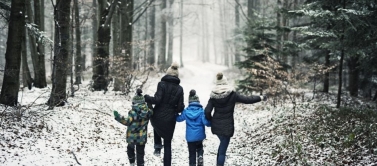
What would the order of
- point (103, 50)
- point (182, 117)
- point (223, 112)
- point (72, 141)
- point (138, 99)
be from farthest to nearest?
point (103, 50)
point (72, 141)
point (182, 117)
point (223, 112)
point (138, 99)

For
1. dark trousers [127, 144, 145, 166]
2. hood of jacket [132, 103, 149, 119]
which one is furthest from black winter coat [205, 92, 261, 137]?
dark trousers [127, 144, 145, 166]

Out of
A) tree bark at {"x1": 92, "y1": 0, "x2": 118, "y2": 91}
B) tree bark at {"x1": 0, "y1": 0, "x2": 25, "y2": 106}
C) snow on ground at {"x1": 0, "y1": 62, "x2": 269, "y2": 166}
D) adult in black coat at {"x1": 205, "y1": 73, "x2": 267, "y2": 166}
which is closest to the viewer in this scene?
adult in black coat at {"x1": 205, "y1": 73, "x2": 267, "y2": 166}

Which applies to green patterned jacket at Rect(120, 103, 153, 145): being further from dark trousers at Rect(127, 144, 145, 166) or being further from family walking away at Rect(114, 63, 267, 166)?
dark trousers at Rect(127, 144, 145, 166)

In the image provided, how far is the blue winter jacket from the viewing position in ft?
21.1

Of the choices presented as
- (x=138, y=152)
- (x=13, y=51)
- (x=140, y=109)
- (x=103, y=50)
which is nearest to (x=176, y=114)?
(x=140, y=109)

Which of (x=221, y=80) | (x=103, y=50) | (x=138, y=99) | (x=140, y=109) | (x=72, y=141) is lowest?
(x=72, y=141)

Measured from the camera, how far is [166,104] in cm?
637

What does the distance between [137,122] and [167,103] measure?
0.73m

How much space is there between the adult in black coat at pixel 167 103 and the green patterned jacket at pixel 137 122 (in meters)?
0.19

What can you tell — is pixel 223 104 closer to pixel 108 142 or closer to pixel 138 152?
pixel 138 152

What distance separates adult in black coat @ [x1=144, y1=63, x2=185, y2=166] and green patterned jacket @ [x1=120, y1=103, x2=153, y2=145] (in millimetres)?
194

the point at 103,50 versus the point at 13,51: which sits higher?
the point at 103,50

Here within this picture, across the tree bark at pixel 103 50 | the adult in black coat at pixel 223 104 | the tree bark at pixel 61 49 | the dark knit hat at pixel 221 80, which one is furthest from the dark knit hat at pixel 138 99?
the tree bark at pixel 103 50

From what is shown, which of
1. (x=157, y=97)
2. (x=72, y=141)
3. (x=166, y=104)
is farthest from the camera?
(x=72, y=141)
